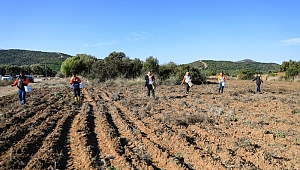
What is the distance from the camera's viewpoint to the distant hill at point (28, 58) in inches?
4089

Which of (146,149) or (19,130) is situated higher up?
(19,130)

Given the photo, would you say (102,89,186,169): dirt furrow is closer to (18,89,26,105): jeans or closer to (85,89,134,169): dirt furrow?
(85,89,134,169): dirt furrow

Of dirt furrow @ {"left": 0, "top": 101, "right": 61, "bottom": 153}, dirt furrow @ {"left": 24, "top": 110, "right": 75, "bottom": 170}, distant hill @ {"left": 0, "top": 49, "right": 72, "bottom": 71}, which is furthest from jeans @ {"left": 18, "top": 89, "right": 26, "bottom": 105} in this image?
distant hill @ {"left": 0, "top": 49, "right": 72, "bottom": 71}

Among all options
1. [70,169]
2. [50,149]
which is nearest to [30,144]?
[50,149]

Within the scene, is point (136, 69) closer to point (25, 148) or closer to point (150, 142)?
point (150, 142)

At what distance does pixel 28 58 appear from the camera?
367 feet

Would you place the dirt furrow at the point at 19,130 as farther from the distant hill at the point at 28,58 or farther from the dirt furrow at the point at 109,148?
the distant hill at the point at 28,58

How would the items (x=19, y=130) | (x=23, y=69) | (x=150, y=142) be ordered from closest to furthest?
(x=150, y=142)
(x=19, y=130)
(x=23, y=69)

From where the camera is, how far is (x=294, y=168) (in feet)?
18.4

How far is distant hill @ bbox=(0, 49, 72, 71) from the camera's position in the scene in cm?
10386

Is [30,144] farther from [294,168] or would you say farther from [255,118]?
[255,118]

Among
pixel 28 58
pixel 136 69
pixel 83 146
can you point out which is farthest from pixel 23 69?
pixel 83 146

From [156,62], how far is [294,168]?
30461mm

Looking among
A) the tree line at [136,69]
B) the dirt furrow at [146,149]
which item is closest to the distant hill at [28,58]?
the tree line at [136,69]
